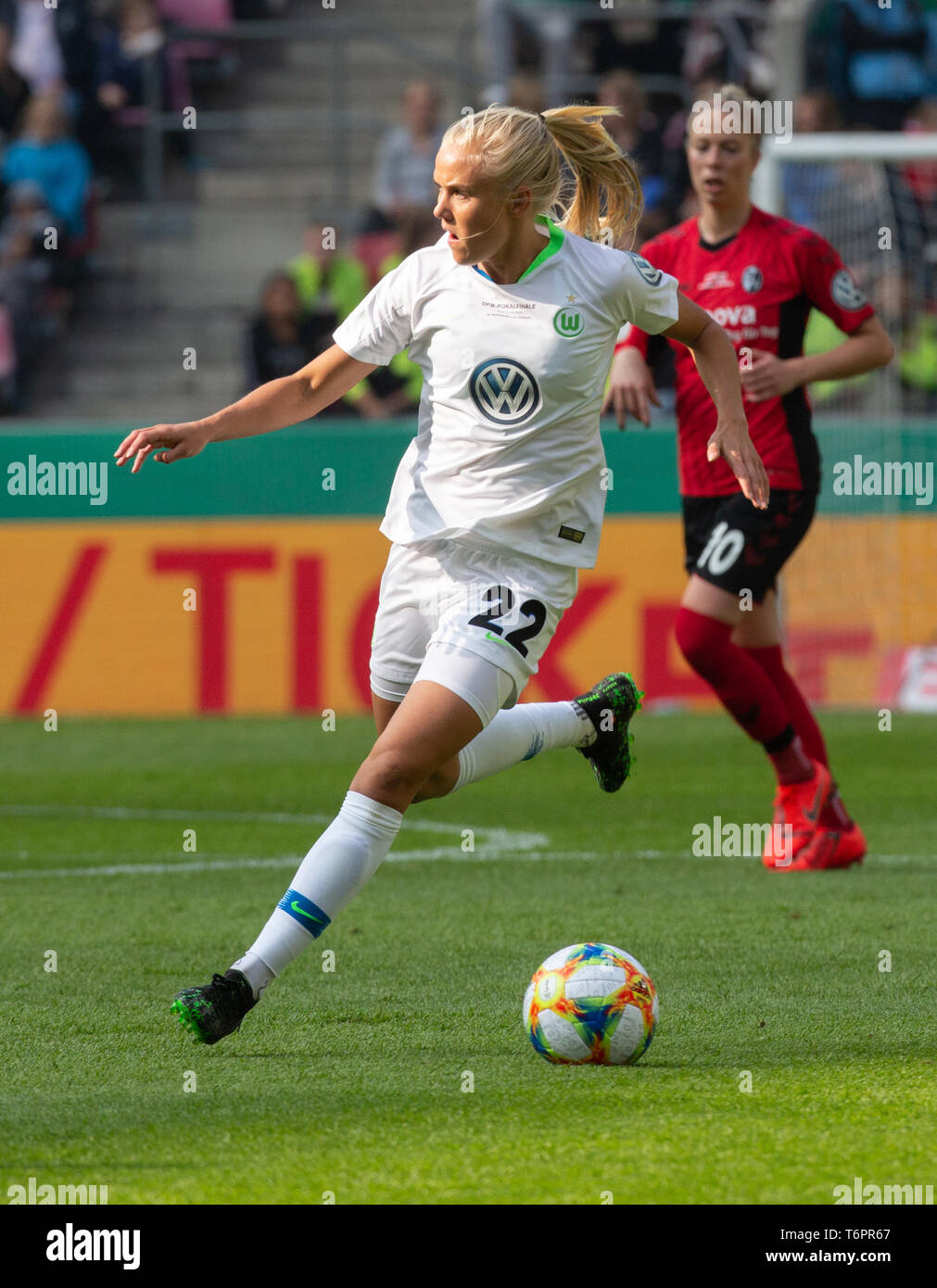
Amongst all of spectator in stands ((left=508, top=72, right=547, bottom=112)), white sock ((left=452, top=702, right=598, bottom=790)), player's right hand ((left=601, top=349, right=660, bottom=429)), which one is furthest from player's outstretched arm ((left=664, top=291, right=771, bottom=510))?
spectator in stands ((left=508, top=72, right=547, bottom=112))

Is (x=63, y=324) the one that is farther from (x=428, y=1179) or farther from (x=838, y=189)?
(x=428, y=1179)

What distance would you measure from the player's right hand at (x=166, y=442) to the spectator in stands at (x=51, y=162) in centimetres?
1235

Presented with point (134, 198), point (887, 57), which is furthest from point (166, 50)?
point (887, 57)

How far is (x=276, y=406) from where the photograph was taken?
15.4ft

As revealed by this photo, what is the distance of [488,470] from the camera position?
4633mm

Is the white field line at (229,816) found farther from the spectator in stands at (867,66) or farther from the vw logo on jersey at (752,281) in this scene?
the spectator in stands at (867,66)

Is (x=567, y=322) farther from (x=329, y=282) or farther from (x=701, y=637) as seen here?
(x=329, y=282)

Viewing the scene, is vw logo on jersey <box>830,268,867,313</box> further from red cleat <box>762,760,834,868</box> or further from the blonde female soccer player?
the blonde female soccer player

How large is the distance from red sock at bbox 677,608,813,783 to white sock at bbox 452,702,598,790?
1.31 m

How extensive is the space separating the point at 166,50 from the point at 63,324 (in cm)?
269

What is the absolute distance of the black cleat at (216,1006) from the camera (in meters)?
4.18

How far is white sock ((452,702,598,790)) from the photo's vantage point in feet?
17.1
